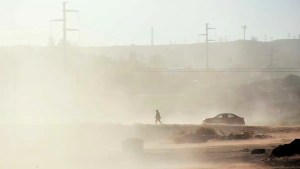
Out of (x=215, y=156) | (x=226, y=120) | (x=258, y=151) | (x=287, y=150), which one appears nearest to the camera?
(x=287, y=150)

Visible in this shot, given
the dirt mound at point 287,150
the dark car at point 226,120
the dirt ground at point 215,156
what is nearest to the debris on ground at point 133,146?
the dirt ground at point 215,156

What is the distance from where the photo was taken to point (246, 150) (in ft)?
95.7

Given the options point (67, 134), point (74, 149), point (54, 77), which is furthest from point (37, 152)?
point (54, 77)

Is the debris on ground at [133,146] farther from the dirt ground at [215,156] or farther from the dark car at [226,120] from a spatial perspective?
the dark car at [226,120]

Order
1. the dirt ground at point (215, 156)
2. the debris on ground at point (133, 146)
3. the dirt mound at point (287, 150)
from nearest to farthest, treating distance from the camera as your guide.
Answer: the dirt ground at point (215, 156), the dirt mound at point (287, 150), the debris on ground at point (133, 146)

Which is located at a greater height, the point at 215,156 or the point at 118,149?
the point at 215,156

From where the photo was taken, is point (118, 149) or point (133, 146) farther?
point (118, 149)

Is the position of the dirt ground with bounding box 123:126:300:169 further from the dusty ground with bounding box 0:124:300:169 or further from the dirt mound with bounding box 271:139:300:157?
the dirt mound with bounding box 271:139:300:157

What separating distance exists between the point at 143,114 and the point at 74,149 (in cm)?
3622

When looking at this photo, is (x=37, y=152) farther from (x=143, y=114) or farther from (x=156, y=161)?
(x=143, y=114)

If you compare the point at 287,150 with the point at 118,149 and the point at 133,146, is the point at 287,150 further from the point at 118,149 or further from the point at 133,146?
the point at 118,149

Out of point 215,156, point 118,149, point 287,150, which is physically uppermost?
point 287,150

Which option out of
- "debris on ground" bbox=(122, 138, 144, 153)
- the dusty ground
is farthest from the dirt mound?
"debris on ground" bbox=(122, 138, 144, 153)

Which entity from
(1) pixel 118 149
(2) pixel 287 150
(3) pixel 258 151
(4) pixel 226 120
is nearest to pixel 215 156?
(3) pixel 258 151
